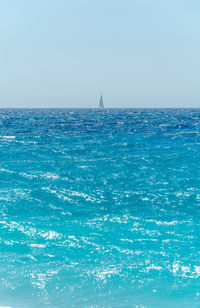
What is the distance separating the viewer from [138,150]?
108ft

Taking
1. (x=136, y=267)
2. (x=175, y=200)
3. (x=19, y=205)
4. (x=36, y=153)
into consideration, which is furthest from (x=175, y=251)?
(x=36, y=153)

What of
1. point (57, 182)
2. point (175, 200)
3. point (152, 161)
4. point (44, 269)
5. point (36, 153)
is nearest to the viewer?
point (44, 269)

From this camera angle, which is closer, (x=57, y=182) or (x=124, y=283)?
(x=124, y=283)

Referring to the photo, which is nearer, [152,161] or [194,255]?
[194,255]

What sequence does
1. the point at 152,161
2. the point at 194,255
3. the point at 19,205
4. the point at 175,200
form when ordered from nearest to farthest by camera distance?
1. the point at 194,255
2. the point at 19,205
3. the point at 175,200
4. the point at 152,161

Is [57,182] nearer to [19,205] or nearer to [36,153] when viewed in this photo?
[19,205]

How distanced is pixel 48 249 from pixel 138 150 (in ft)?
78.7

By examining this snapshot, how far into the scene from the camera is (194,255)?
954 cm

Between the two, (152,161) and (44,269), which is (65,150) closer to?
(152,161)

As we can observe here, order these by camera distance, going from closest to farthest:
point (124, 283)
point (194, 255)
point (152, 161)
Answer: point (124, 283) → point (194, 255) → point (152, 161)

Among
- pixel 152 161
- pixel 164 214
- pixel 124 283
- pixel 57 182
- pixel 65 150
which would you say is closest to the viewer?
Answer: pixel 124 283

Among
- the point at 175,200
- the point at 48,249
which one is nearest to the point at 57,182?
the point at 175,200

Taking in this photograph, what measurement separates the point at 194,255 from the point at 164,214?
375 cm

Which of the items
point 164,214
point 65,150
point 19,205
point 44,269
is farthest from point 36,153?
point 44,269
